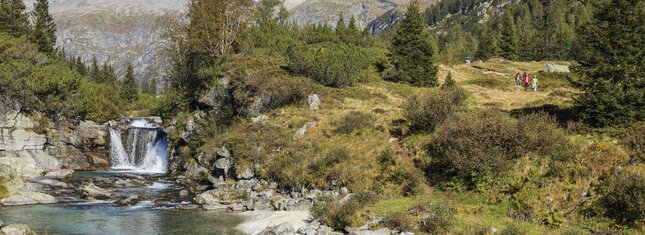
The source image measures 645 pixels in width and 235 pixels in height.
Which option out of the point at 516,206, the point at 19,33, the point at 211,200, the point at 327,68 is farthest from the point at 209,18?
the point at 516,206

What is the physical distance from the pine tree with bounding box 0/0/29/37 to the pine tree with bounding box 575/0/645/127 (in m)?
76.1

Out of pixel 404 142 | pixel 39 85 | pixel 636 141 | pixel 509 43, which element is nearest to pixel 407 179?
pixel 404 142

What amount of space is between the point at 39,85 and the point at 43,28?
1791 inches

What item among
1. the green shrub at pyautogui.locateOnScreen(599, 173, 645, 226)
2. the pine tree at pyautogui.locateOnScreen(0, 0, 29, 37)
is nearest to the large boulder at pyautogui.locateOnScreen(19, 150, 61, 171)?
the pine tree at pyautogui.locateOnScreen(0, 0, 29, 37)

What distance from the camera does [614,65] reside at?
24.0 m

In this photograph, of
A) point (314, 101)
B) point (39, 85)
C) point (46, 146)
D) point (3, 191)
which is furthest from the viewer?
point (39, 85)

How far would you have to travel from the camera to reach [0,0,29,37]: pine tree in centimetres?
7294

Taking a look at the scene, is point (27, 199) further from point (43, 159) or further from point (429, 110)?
point (429, 110)

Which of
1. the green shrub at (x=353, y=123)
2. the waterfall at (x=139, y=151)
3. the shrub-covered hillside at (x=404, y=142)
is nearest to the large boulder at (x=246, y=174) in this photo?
the shrub-covered hillside at (x=404, y=142)

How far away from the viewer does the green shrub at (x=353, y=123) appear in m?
35.7

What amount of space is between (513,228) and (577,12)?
140382 millimetres

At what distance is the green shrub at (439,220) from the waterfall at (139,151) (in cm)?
3781

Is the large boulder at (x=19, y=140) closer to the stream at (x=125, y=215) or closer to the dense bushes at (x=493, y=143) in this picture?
the stream at (x=125, y=215)

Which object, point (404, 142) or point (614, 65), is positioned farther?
point (404, 142)
